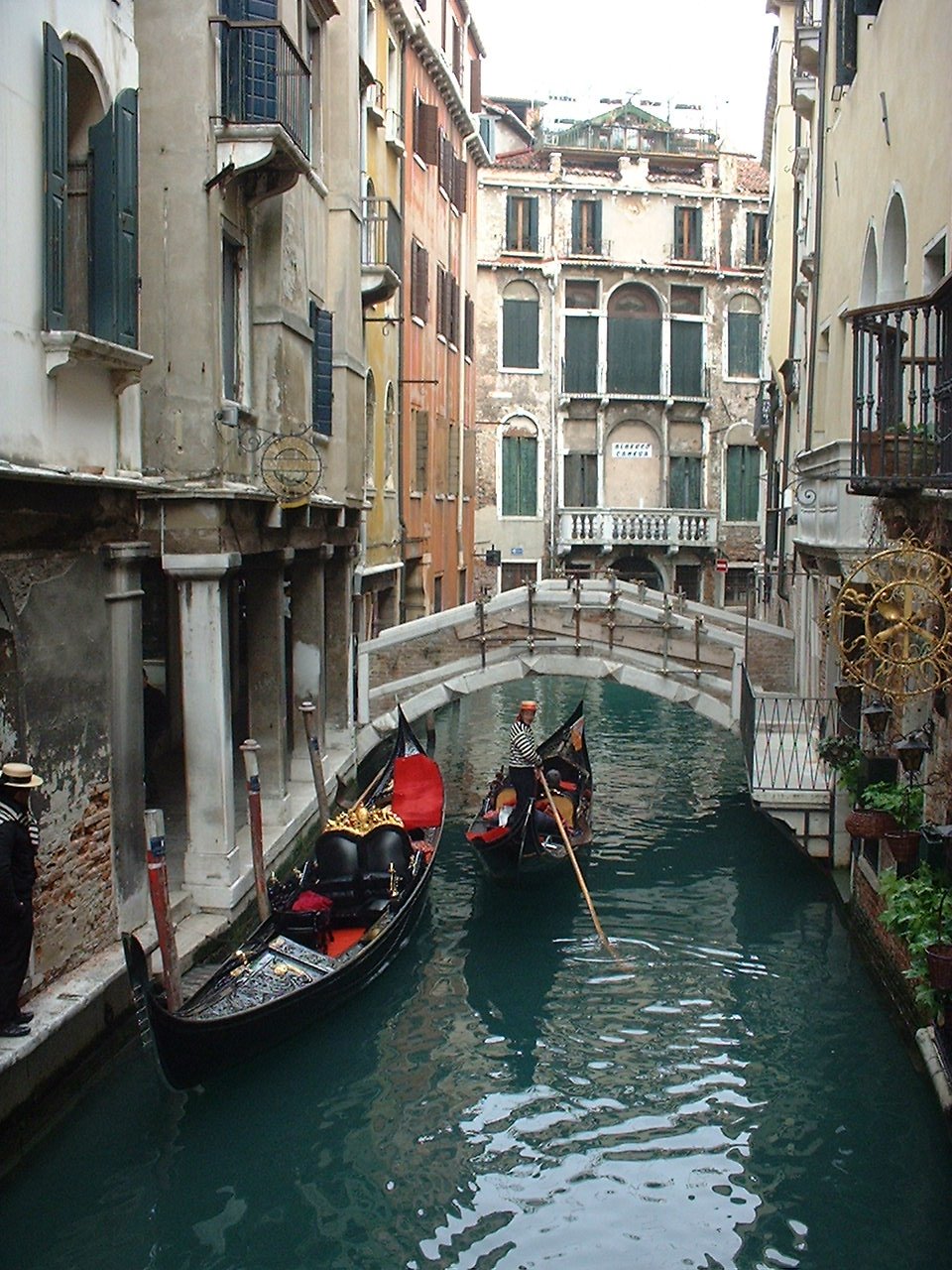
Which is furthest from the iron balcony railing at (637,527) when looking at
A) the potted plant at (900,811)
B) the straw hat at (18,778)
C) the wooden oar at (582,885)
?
the straw hat at (18,778)

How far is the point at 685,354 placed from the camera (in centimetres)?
2600

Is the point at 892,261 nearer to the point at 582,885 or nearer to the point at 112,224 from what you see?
the point at 582,885

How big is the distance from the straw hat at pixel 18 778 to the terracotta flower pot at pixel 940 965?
12.4ft

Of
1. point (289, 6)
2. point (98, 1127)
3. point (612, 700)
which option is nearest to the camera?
point (98, 1127)

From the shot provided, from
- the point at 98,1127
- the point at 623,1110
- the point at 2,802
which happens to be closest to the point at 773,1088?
the point at 623,1110

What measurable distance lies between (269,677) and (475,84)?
15.3 m

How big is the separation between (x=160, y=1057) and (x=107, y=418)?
3.18 m

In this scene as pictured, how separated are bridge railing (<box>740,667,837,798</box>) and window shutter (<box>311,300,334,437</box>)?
403cm

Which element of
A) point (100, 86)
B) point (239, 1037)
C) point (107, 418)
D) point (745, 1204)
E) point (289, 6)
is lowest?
point (745, 1204)

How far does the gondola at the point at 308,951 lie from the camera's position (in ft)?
20.7

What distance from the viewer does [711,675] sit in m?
12.9

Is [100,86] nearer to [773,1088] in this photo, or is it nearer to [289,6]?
[289,6]

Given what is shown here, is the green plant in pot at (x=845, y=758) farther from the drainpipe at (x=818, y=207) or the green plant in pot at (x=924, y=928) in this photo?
the drainpipe at (x=818, y=207)

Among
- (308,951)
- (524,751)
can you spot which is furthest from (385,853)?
(524,751)
